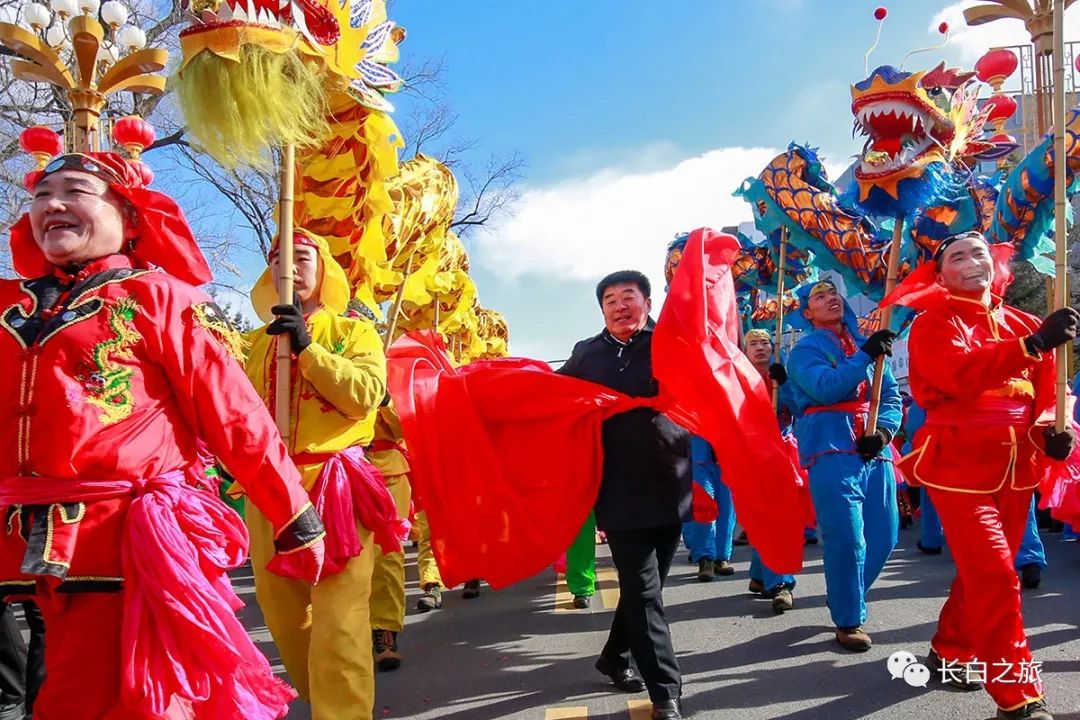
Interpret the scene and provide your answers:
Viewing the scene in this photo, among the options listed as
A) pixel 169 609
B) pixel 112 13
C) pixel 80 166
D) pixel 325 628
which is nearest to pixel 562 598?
pixel 325 628

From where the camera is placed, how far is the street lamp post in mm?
4832

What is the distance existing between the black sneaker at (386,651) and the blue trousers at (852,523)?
2.34m

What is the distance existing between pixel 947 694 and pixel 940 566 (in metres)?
3.37

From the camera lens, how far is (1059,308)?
3240mm

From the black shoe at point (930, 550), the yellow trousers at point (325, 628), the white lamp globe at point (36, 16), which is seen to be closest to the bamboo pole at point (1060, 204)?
the yellow trousers at point (325, 628)

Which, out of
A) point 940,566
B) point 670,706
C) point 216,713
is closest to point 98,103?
→ point 216,713

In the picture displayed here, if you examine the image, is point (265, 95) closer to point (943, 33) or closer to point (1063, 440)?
point (1063, 440)

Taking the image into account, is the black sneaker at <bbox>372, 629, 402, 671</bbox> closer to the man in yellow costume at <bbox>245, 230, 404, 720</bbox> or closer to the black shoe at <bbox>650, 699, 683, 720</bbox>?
the man in yellow costume at <bbox>245, 230, 404, 720</bbox>

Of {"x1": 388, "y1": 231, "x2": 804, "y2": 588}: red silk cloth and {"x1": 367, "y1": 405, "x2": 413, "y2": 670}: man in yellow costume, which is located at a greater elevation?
{"x1": 388, "y1": 231, "x2": 804, "y2": 588}: red silk cloth

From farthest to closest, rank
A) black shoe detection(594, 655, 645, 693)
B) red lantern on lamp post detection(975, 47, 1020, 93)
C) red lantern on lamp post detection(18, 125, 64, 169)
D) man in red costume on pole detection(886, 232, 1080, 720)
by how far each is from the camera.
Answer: red lantern on lamp post detection(975, 47, 1020, 93) → red lantern on lamp post detection(18, 125, 64, 169) → black shoe detection(594, 655, 645, 693) → man in red costume on pole detection(886, 232, 1080, 720)

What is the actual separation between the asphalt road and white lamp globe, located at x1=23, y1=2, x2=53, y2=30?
471 centimetres

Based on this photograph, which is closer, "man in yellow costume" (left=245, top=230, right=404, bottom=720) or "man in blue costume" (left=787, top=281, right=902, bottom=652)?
"man in yellow costume" (left=245, top=230, right=404, bottom=720)

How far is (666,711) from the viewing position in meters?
3.18

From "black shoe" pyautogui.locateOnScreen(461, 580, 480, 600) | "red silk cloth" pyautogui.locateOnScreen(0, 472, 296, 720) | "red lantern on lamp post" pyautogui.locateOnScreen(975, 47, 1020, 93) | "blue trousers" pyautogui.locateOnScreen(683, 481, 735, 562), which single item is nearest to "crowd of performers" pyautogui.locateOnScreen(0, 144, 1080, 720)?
"red silk cloth" pyautogui.locateOnScreen(0, 472, 296, 720)
